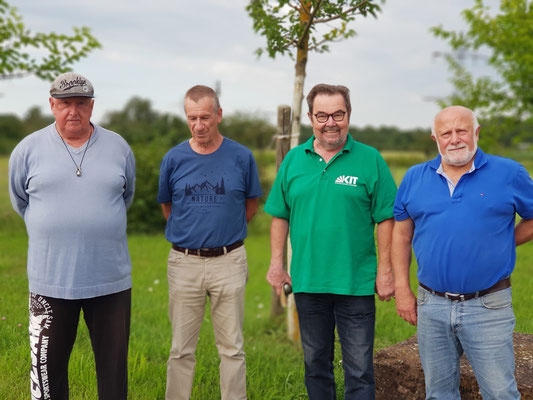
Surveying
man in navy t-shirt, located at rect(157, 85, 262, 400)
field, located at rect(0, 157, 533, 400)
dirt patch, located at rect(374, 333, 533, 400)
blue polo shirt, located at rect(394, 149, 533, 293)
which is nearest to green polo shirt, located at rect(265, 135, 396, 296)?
blue polo shirt, located at rect(394, 149, 533, 293)

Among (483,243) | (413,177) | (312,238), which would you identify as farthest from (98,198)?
(483,243)

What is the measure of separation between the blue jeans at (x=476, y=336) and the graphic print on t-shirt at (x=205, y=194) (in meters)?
1.52

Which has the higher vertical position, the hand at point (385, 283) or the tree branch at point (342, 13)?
the tree branch at point (342, 13)

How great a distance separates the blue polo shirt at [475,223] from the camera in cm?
316

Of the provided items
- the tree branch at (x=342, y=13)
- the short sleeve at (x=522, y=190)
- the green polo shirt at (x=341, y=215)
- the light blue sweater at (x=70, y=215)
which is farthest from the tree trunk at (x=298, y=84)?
the short sleeve at (x=522, y=190)

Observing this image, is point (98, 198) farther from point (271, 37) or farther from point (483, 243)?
point (271, 37)

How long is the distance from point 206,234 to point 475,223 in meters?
1.82

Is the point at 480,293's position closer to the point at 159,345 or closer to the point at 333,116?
the point at 333,116

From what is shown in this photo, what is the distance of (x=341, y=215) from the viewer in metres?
3.60

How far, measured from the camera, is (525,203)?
319 cm

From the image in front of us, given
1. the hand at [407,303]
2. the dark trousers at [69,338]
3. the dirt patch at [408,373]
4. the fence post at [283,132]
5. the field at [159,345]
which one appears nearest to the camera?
the hand at [407,303]

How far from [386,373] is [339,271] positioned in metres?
1.33

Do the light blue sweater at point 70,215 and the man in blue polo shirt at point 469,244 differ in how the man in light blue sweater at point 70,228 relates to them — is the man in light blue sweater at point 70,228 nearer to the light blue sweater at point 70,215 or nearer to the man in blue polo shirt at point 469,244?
the light blue sweater at point 70,215

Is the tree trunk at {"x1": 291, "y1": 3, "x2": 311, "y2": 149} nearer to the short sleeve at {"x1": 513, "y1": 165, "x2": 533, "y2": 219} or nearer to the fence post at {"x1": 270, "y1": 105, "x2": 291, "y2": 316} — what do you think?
the fence post at {"x1": 270, "y1": 105, "x2": 291, "y2": 316}
